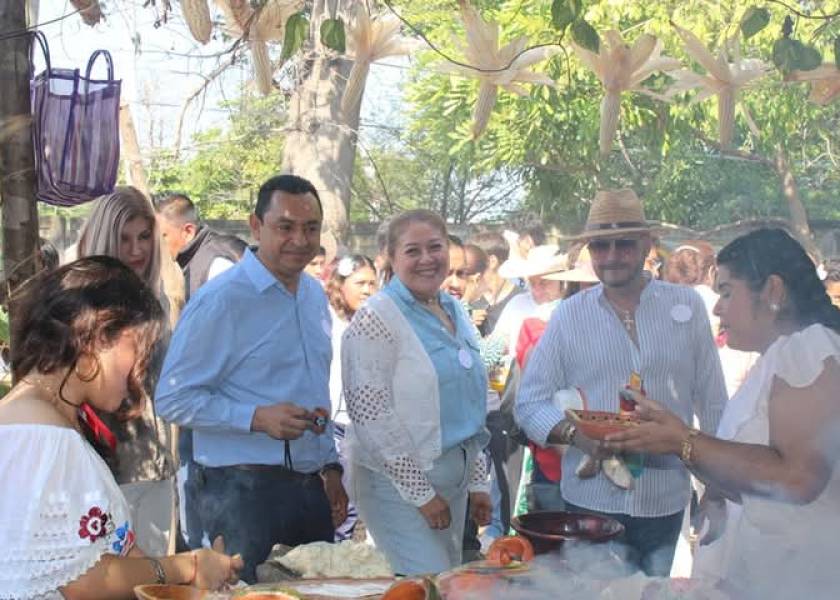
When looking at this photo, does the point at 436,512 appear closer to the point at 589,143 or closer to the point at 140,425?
the point at 140,425

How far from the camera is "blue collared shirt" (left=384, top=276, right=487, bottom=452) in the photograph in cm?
339

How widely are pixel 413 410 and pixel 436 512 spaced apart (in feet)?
1.13

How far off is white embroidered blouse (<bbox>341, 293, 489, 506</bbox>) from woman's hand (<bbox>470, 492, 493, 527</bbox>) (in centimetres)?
44

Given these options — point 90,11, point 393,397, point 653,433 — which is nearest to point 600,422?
point 653,433

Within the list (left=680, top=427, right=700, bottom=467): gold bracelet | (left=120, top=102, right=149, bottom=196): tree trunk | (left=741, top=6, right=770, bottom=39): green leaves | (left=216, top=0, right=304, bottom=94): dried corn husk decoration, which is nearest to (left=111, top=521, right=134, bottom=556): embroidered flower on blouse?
(left=216, top=0, right=304, bottom=94): dried corn husk decoration

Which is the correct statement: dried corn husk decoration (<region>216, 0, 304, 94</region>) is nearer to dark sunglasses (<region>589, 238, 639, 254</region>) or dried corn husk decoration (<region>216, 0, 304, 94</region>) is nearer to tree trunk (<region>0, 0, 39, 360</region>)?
tree trunk (<region>0, 0, 39, 360</region>)

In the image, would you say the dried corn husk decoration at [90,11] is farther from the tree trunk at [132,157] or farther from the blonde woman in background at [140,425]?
the tree trunk at [132,157]

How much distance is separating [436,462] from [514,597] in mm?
1320

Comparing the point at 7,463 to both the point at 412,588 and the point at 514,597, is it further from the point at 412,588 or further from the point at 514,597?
the point at 514,597

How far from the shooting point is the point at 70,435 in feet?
6.23

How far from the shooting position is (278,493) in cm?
315

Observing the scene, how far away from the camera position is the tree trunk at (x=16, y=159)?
262 cm

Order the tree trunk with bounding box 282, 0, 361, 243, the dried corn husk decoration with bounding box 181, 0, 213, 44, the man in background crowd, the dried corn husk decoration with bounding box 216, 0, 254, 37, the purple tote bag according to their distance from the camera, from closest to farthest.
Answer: the dried corn husk decoration with bounding box 181, 0, 213, 44 → the dried corn husk decoration with bounding box 216, 0, 254, 37 → the purple tote bag → the man in background crowd → the tree trunk with bounding box 282, 0, 361, 243

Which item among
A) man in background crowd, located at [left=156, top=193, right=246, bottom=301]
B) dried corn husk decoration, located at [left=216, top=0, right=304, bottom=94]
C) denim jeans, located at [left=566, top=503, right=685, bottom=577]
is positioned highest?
dried corn husk decoration, located at [left=216, top=0, right=304, bottom=94]
